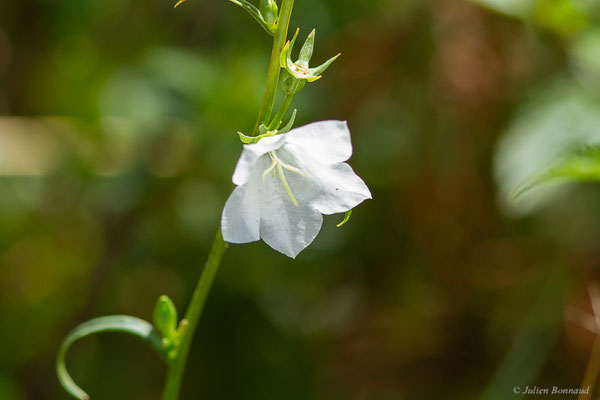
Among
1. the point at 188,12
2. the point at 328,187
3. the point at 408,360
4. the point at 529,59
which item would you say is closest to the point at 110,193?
the point at 188,12

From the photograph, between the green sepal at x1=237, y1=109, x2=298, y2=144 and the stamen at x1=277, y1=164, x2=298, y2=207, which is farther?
the stamen at x1=277, y1=164, x2=298, y2=207

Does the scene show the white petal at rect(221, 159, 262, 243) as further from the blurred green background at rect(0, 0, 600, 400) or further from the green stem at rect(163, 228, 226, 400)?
the blurred green background at rect(0, 0, 600, 400)

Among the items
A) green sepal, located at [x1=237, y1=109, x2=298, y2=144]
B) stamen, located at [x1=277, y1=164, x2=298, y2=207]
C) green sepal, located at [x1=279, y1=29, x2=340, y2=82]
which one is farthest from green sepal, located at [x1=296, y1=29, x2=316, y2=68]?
stamen, located at [x1=277, y1=164, x2=298, y2=207]

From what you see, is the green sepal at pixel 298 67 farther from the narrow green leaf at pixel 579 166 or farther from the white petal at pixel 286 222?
the narrow green leaf at pixel 579 166

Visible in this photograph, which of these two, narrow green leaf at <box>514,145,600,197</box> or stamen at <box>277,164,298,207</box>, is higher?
narrow green leaf at <box>514,145,600,197</box>

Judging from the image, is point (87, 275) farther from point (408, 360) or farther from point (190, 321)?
point (190, 321)

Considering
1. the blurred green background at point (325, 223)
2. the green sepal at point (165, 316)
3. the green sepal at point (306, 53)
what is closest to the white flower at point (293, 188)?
the green sepal at point (306, 53)
